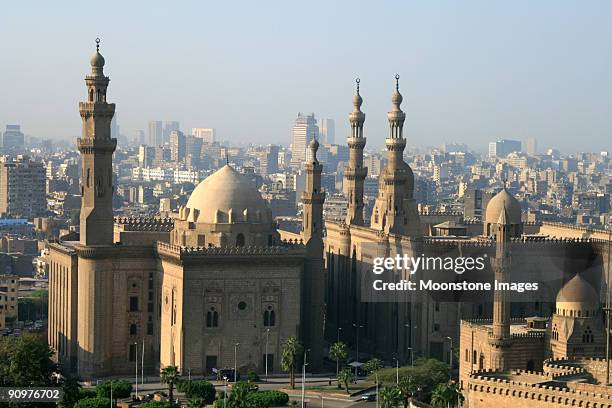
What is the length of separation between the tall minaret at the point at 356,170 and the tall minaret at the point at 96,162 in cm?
1284

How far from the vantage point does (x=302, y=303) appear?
2822 inches

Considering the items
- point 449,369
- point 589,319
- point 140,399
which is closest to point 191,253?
point 140,399

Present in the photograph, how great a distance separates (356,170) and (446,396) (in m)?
25.3

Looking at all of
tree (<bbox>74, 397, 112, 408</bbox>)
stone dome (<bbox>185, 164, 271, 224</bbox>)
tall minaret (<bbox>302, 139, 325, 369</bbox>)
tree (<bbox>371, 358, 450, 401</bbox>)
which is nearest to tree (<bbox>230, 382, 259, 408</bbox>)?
tree (<bbox>74, 397, 112, 408</bbox>)

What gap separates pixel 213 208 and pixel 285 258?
3.61 m

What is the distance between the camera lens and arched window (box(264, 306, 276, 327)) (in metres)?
70.2

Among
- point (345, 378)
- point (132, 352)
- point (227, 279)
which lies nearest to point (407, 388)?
point (345, 378)

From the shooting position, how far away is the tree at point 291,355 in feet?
222

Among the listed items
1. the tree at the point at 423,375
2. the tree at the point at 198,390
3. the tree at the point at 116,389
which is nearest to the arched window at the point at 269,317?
the tree at the point at 423,375

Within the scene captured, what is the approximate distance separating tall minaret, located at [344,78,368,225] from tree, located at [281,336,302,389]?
12118 millimetres

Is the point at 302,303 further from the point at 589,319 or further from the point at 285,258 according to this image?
the point at 589,319

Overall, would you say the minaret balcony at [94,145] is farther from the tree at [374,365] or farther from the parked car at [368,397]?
the parked car at [368,397]

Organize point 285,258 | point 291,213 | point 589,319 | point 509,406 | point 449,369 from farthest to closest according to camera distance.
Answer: point 291,213 → point 285,258 → point 449,369 → point 589,319 → point 509,406

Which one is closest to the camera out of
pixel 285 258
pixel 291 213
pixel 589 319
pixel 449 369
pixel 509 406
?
pixel 509 406
